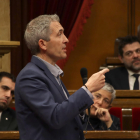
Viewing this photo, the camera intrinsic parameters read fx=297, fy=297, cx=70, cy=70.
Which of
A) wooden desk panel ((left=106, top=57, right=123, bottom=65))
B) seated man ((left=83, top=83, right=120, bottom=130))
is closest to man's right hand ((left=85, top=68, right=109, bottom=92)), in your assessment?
seated man ((left=83, top=83, right=120, bottom=130))

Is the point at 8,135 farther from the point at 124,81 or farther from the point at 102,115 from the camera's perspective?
the point at 124,81

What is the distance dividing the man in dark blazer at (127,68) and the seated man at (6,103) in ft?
2.73

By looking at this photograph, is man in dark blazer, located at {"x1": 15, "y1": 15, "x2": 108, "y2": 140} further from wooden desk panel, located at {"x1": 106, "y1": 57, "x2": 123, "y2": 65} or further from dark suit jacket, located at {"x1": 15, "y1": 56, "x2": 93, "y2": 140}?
wooden desk panel, located at {"x1": 106, "y1": 57, "x2": 123, "y2": 65}

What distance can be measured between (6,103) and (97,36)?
150cm

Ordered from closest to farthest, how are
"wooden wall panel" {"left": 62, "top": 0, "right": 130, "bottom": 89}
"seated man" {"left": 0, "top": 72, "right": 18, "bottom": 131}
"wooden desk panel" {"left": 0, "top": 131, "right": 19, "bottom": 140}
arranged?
"wooden desk panel" {"left": 0, "top": 131, "right": 19, "bottom": 140} < "seated man" {"left": 0, "top": 72, "right": 18, "bottom": 131} < "wooden wall panel" {"left": 62, "top": 0, "right": 130, "bottom": 89}

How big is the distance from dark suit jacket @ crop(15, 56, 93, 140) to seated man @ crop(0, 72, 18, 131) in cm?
84

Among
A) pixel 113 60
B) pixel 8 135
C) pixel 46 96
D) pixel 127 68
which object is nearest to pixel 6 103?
pixel 8 135

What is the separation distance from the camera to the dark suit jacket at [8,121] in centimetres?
176

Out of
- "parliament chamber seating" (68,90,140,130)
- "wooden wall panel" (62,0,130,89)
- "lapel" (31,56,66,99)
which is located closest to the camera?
"lapel" (31,56,66,99)

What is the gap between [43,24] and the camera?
3.52 ft

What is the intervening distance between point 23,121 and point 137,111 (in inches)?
42.3

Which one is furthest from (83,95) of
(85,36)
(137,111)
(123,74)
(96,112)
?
(85,36)

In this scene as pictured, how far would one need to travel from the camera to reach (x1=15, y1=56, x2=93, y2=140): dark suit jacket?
2.99 ft

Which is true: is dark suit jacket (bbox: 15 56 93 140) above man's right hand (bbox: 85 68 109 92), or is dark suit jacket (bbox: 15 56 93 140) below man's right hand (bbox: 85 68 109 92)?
below
